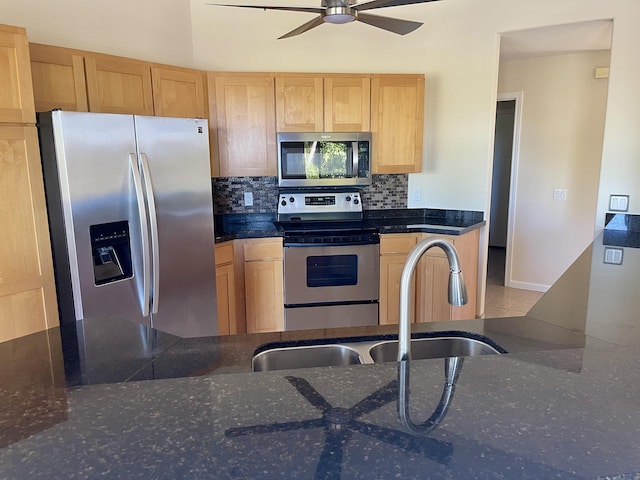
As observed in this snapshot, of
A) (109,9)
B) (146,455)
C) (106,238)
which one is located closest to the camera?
(146,455)

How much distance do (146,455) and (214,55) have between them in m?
3.68

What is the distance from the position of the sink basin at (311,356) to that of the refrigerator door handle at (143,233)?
1.37 metres

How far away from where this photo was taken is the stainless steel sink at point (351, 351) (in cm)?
142

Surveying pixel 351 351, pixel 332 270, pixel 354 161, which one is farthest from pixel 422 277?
pixel 351 351

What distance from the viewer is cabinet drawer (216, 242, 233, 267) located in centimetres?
328

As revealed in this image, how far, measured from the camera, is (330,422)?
2.44ft

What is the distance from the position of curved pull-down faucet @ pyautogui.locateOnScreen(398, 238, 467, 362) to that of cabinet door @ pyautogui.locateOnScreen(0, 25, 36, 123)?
192 centimetres

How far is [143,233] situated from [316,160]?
1.61m

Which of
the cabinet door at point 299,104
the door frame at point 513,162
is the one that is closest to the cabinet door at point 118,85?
the cabinet door at point 299,104

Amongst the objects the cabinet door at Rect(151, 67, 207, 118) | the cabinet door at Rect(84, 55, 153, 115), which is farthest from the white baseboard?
the cabinet door at Rect(84, 55, 153, 115)

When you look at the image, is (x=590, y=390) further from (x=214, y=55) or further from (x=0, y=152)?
(x=214, y=55)

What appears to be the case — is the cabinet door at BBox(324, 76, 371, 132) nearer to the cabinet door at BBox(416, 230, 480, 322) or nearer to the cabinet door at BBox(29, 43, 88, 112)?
the cabinet door at BBox(416, 230, 480, 322)

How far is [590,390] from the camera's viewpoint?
32.9 inches

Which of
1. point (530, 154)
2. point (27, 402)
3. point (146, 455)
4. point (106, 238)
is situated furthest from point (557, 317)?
point (530, 154)
